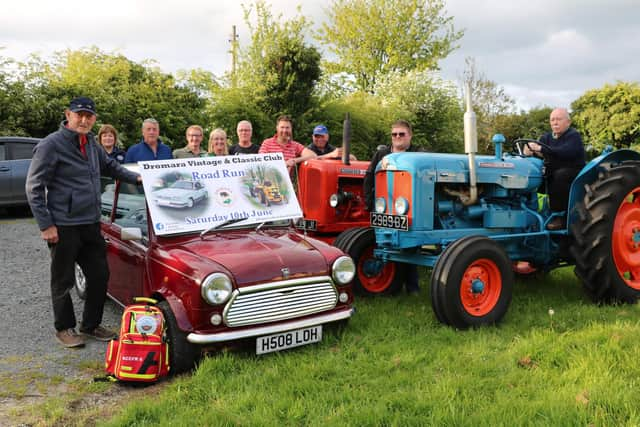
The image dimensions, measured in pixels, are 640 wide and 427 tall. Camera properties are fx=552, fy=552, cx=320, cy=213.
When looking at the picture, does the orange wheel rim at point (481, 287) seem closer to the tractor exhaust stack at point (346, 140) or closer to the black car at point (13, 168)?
the tractor exhaust stack at point (346, 140)

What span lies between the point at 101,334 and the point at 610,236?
4.67 m

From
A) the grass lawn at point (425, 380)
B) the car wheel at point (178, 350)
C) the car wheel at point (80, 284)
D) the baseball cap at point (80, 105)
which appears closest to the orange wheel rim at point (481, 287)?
the grass lawn at point (425, 380)

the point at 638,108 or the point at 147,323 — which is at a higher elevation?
the point at 638,108

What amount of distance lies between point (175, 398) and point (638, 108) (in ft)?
133

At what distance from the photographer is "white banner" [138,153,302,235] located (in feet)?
14.5

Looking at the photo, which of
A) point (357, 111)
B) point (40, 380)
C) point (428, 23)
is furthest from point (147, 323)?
point (428, 23)

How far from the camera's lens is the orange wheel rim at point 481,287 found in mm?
4672

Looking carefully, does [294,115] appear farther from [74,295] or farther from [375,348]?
[375,348]

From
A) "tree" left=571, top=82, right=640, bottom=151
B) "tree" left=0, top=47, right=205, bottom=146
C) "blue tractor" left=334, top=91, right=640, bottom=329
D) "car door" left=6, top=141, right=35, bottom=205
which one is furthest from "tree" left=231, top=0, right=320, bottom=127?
"tree" left=571, top=82, right=640, bottom=151

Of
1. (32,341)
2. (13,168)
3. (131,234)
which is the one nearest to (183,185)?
(131,234)

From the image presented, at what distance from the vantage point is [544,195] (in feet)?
19.2

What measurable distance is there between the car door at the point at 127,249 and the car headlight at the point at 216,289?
0.94 meters

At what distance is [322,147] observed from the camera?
23.6 ft

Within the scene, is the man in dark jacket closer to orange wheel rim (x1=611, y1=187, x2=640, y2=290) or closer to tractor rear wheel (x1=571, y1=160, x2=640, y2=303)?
tractor rear wheel (x1=571, y1=160, x2=640, y2=303)
